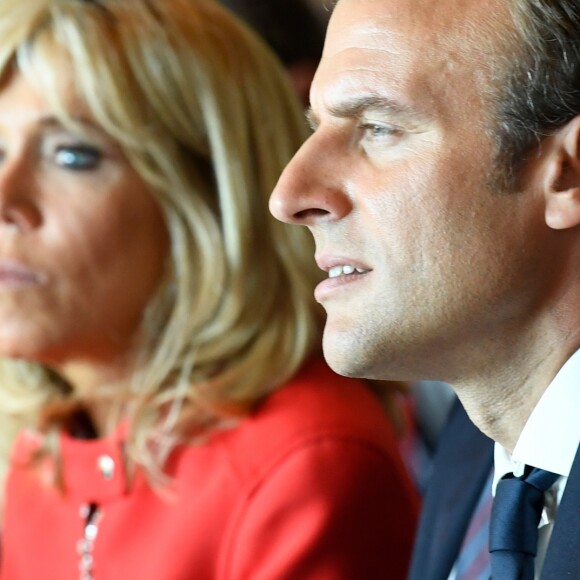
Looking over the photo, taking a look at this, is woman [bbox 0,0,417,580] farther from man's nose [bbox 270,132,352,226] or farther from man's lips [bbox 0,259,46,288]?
man's nose [bbox 270,132,352,226]

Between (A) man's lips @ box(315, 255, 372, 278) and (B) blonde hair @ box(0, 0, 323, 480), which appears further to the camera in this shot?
(B) blonde hair @ box(0, 0, 323, 480)

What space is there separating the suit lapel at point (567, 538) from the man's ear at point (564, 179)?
23 cm

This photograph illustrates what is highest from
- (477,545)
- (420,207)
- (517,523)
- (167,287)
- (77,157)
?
(77,157)

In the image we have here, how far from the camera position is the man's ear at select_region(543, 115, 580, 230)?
1001 millimetres

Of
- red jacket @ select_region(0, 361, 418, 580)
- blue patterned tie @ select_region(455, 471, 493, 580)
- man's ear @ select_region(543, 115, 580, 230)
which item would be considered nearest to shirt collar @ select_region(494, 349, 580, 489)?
man's ear @ select_region(543, 115, 580, 230)

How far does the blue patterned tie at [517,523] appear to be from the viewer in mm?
1007

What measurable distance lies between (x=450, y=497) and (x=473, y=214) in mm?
467

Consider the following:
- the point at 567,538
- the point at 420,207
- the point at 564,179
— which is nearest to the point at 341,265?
the point at 420,207

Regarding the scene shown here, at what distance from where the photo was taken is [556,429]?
3.37 ft

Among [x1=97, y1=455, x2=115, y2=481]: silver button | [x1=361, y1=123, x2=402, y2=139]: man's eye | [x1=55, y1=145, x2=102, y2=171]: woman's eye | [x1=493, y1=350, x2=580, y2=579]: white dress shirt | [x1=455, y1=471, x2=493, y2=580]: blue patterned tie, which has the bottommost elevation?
[x1=455, y1=471, x2=493, y2=580]: blue patterned tie

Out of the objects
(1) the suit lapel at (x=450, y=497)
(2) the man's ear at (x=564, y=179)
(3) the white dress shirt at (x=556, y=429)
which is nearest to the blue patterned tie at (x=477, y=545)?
(1) the suit lapel at (x=450, y=497)

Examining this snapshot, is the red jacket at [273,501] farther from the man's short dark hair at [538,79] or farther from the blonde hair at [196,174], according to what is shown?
the man's short dark hair at [538,79]

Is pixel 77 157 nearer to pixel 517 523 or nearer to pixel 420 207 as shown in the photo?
pixel 420 207

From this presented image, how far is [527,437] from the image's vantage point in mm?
1037
